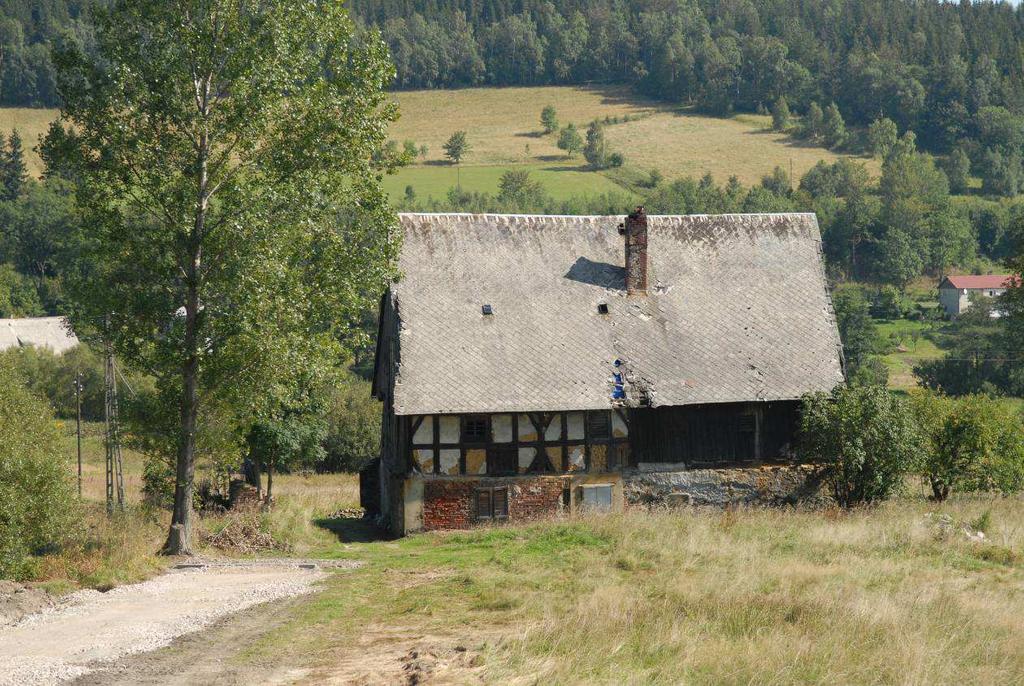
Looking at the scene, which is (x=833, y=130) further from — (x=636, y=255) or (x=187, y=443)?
(x=187, y=443)

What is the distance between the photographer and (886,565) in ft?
72.1

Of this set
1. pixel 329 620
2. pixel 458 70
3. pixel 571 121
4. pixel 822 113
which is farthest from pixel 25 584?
pixel 458 70

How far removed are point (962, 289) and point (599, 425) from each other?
87381 millimetres

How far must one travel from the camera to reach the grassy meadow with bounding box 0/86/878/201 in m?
141

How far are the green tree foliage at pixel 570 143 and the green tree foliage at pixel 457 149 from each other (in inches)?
515

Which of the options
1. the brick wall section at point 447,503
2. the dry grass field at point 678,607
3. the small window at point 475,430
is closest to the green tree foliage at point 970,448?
the dry grass field at point 678,607

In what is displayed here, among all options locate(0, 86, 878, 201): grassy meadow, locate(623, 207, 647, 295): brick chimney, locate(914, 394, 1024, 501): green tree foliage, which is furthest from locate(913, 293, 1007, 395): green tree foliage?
locate(0, 86, 878, 201): grassy meadow

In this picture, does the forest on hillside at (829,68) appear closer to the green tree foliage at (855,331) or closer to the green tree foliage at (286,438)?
the green tree foliage at (855,331)

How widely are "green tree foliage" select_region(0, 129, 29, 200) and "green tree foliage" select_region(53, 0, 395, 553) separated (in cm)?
11168

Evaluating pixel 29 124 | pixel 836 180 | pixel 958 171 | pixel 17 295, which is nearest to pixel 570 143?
pixel 836 180

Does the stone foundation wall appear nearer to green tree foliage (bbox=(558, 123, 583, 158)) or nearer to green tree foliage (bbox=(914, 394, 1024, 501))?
green tree foliage (bbox=(914, 394, 1024, 501))

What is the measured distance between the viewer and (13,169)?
129875 mm

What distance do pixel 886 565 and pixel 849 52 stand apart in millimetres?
186727

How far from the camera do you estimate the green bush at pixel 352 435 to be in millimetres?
57406
